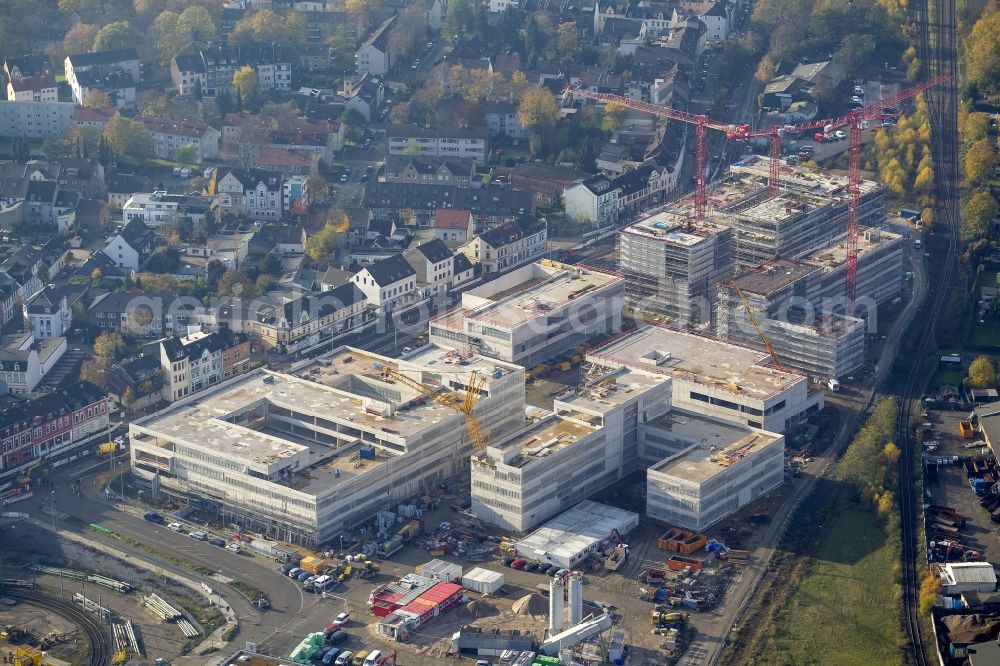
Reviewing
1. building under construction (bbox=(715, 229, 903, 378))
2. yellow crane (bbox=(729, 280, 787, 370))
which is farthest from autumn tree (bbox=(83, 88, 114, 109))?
yellow crane (bbox=(729, 280, 787, 370))

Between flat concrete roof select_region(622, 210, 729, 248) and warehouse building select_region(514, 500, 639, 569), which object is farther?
flat concrete roof select_region(622, 210, 729, 248)

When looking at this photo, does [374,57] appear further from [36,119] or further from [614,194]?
[614,194]

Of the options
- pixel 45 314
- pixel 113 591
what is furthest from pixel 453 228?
pixel 113 591

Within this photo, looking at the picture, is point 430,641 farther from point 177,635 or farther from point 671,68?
point 671,68

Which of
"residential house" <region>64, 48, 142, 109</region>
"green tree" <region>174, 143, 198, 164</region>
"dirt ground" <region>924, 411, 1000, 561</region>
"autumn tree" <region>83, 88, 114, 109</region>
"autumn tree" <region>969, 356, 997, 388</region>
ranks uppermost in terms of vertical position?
"residential house" <region>64, 48, 142, 109</region>

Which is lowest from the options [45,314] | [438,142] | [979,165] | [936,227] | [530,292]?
[936,227]

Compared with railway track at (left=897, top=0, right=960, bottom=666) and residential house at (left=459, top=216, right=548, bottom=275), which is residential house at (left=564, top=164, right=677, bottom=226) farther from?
railway track at (left=897, top=0, right=960, bottom=666)

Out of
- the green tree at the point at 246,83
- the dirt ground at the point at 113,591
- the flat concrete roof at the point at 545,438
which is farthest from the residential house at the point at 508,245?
the dirt ground at the point at 113,591
